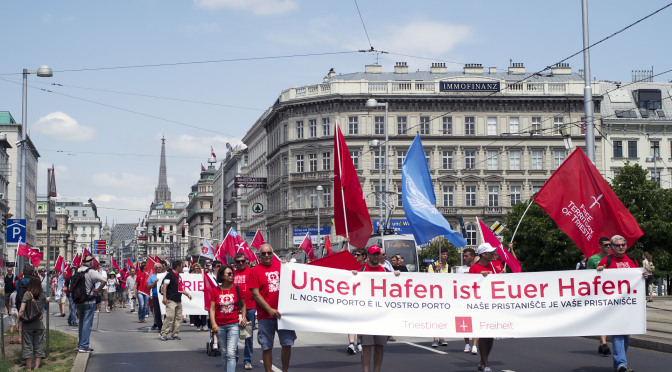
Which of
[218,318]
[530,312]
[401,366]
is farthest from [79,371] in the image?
[530,312]

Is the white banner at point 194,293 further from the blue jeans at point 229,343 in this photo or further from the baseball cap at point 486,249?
the baseball cap at point 486,249

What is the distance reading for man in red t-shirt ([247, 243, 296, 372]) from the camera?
32.7ft

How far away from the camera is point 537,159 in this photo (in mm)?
66750

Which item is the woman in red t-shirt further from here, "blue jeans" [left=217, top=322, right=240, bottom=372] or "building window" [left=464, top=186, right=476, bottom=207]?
"building window" [left=464, top=186, right=476, bottom=207]

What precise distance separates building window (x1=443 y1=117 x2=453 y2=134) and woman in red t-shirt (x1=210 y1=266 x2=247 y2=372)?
188ft

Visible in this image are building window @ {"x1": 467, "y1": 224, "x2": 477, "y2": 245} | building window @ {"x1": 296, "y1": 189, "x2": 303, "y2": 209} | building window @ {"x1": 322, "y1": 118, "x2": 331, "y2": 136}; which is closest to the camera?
building window @ {"x1": 467, "y1": 224, "x2": 477, "y2": 245}

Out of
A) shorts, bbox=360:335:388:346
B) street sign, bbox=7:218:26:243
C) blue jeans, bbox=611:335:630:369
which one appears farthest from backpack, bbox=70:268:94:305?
street sign, bbox=7:218:26:243

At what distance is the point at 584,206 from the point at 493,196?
54.8 meters

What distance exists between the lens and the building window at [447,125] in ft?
219

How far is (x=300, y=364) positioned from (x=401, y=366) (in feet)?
5.36

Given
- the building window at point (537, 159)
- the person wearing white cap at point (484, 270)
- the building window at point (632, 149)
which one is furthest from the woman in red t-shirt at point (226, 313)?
the building window at point (632, 149)

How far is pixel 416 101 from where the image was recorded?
65.8 meters

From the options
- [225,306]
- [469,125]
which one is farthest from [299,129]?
[225,306]

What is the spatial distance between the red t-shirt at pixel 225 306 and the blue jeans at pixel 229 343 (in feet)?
0.26
